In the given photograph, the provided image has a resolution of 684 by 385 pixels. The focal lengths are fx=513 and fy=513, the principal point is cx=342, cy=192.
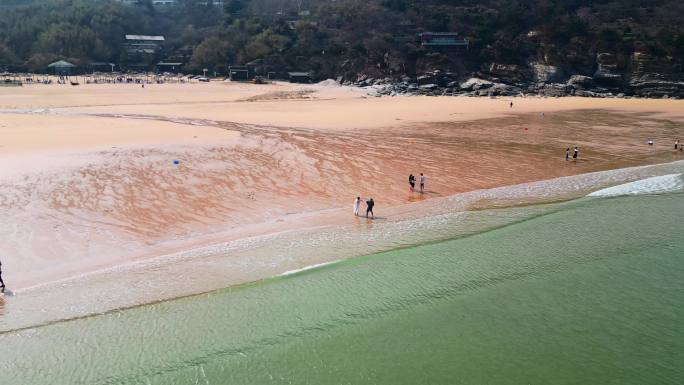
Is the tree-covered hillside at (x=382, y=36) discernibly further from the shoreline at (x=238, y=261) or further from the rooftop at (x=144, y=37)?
the shoreline at (x=238, y=261)

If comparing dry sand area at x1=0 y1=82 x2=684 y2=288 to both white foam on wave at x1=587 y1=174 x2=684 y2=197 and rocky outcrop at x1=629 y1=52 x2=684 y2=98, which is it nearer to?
white foam on wave at x1=587 y1=174 x2=684 y2=197

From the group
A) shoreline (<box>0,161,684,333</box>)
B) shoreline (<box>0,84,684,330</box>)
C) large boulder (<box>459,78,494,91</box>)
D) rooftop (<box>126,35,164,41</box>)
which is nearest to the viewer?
shoreline (<box>0,161,684,333</box>)

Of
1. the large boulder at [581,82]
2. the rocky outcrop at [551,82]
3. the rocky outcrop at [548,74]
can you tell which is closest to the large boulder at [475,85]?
the rocky outcrop at [551,82]

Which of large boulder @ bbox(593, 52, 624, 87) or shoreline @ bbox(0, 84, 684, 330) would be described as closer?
shoreline @ bbox(0, 84, 684, 330)

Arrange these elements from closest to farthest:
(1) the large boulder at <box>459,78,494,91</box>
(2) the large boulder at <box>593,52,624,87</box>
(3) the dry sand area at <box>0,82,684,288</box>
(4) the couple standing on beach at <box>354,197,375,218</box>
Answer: (3) the dry sand area at <box>0,82,684,288</box>, (4) the couple standing on beach at <box>354,197,375,218</box>, (1) the large boulder at <box>459,78,494,91</box>, (2) the large boulder at <box>593,52,624,87</box>

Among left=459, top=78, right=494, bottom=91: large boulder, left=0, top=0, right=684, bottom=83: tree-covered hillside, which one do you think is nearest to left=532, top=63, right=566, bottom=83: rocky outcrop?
left=0, top=0, right=684, bottom=83: tree-covered hillside

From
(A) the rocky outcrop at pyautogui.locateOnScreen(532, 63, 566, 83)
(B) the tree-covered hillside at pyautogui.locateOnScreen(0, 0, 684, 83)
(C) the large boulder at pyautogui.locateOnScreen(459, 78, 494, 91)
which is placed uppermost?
(B) the tree-covered hillside at pyautogui.locateOnScreen(0, 0, 684, 83)

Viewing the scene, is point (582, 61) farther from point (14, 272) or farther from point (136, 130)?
point (14, 272)
